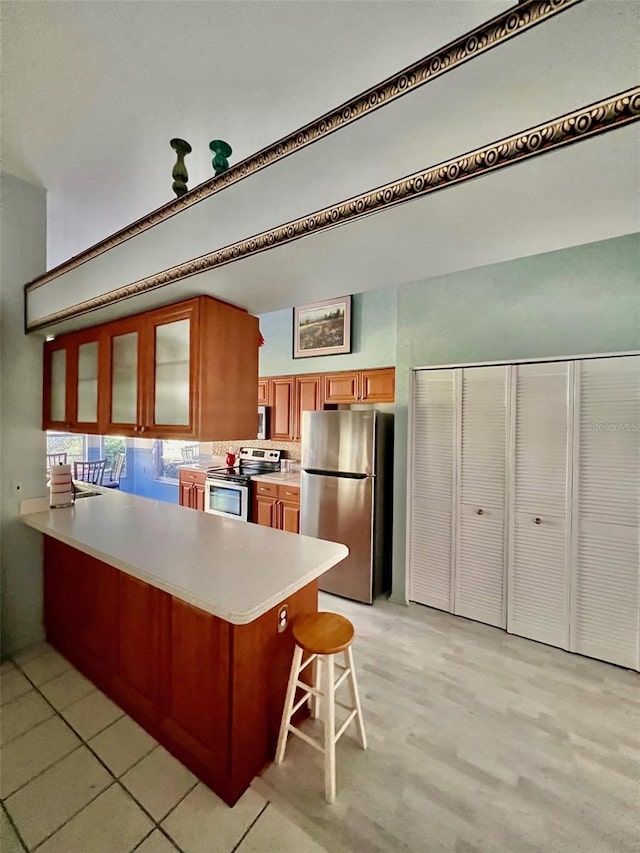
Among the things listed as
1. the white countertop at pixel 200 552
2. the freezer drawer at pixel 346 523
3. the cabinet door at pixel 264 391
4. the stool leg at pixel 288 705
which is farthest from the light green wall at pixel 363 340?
the stool leg at pixel 288 705

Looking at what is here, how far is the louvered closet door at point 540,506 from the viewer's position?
7.15 feet

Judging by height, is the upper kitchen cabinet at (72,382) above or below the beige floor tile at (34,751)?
above

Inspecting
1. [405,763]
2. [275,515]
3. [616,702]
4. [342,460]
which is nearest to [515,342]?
[342,460]

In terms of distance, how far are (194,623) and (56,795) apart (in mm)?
815

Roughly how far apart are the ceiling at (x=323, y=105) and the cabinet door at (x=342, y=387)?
1.97 m

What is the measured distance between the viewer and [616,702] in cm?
182

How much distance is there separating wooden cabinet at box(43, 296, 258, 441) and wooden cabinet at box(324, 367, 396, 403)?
1.88m

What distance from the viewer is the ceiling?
747 mm

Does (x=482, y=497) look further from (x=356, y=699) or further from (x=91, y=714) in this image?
(x=91, y=714)

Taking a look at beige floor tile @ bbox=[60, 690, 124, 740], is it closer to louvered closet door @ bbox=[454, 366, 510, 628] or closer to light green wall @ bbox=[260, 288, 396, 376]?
louvered closet door @ bbox=[454, 366, 510, 628]

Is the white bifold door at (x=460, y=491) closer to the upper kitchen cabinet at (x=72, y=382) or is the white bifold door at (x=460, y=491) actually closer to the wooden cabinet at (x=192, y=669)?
the wooden cabinet at (x=192, y=669)

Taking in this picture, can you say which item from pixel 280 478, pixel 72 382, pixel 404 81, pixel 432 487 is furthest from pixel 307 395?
pixel 404 81

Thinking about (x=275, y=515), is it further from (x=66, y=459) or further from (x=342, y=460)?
(x=66, y=459)

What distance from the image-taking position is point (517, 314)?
235cm
